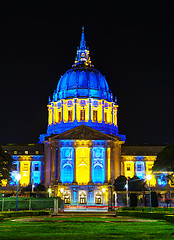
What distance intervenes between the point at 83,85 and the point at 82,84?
1.92 ft

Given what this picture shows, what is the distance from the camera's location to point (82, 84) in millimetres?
143375

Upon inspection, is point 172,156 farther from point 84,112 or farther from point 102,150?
point 84,112

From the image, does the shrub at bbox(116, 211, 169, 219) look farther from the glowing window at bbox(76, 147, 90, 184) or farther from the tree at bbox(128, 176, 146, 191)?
the glowing window at bbox(76, 147, 90, 184)

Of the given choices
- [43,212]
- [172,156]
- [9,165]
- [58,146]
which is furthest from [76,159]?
[43,212]

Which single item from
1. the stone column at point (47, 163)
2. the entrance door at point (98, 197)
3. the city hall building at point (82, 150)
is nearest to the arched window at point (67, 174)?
the city hall building at point (82, 150)

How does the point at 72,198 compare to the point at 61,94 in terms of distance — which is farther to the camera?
the point at 61,94

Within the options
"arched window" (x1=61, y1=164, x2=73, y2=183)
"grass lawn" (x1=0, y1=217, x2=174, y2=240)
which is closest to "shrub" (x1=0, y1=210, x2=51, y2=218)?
"grass lawn" (x1=0, y1=217, x2=174, y2=240)

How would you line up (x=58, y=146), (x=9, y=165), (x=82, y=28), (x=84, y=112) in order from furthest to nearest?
(x=82, y=28), (x=84, y=112), (x=58, y=146), (x=9, y=165)

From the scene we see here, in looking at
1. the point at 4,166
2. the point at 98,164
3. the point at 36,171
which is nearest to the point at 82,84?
the point at 98,164

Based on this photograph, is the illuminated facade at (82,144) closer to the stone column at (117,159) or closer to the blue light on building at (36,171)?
the stone column at (117,159)

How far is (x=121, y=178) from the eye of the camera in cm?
10988

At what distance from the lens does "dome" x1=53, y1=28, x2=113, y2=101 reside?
142m

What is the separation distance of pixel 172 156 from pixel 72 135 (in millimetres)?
44758

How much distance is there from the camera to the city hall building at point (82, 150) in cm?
11412
